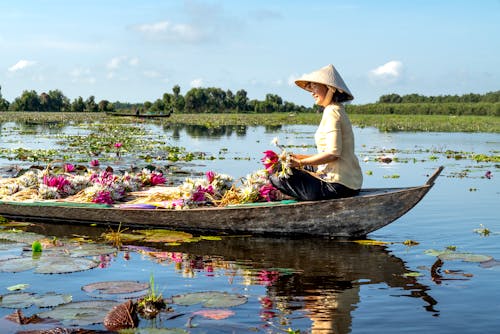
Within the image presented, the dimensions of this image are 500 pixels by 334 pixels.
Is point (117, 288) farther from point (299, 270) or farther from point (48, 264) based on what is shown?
point (299, 270)

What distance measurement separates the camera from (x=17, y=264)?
5.44 meters

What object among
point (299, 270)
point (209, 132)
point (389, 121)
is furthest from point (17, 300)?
point (389, 121)

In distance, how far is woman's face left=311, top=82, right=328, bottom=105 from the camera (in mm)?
6488

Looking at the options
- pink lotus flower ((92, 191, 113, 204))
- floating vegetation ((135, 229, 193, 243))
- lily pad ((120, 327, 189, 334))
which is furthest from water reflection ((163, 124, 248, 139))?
lily pad ((120, 327, 189, 334))

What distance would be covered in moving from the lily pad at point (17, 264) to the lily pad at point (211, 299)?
1565 millimetres

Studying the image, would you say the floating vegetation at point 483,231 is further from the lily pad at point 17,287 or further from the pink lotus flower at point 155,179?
the lily pad at point 17,287

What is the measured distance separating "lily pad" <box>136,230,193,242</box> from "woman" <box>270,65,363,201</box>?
119 centimetres

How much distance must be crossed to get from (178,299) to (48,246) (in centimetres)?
245

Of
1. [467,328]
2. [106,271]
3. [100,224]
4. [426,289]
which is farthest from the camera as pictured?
[100,224]

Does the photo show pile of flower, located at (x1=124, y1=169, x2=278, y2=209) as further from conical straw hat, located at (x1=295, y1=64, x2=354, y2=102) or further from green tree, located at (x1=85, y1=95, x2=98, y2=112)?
green tree, located at (x1=85, y1=95, x2=98, y2=112)

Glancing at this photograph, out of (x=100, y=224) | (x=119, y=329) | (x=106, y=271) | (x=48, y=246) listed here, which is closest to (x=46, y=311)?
(x=119, y=329)

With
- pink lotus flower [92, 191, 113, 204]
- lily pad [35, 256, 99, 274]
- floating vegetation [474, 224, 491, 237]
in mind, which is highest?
pink lotus flower [92, 191, 113, 204]

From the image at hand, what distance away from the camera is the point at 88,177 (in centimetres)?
820

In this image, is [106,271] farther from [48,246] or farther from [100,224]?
[100,224]
